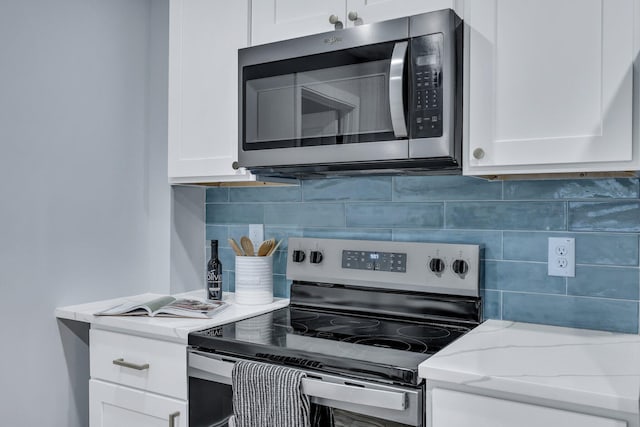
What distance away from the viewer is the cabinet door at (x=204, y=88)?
73.6 inches

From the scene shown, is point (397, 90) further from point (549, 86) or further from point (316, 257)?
point (316, 257)

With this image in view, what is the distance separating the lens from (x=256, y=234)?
223cm

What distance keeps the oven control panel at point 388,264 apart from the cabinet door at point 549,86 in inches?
14.6

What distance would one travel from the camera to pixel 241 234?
2.27 metres

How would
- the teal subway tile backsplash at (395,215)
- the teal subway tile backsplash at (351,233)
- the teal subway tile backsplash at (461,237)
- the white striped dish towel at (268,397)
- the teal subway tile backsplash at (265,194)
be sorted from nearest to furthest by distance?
the white striped dish towel at (268,397) → the teal subway tile backsplash at (461,237) → the teal subway tile backsplash at (395,215) → the teal subway tile backsplash at (351,233) → the teal subway tile backsplash at (265,194)

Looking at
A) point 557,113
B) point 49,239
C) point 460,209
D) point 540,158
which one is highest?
point 557,113

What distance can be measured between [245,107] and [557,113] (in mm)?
987

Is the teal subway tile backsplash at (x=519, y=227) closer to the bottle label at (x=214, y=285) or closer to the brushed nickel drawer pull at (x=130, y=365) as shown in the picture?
the bottle label at (x=214, y=285)

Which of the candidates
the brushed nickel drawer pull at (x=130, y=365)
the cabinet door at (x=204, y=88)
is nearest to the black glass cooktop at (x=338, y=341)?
the brushed nickel drawer pull at (x=130, y=365)

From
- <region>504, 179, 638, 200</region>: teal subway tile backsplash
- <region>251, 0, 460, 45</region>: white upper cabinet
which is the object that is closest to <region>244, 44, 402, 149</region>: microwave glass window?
<region>251, 0, 460, 45</region>: white upper cabinet

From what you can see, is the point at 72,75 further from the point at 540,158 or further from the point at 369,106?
the point at 540,158

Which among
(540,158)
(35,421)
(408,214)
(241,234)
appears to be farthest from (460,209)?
(35,421)

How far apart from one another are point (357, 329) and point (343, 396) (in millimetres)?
378

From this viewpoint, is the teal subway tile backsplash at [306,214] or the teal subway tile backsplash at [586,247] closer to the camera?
the teal subway tile backsplash at [586,247]
